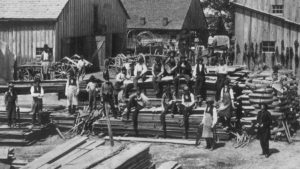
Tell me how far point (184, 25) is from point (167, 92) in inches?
1123

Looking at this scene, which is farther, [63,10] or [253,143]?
[63,10]

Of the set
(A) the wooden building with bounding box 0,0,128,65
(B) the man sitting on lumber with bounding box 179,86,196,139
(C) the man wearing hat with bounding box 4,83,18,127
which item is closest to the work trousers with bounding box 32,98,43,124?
(C) the man wearing hat with bounding box 4,83,18,127

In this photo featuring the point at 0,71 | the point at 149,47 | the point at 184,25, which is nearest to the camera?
the point at 0,71

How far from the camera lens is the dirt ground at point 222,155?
18.8 m

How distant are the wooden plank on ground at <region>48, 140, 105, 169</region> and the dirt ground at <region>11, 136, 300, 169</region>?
263 centimetres

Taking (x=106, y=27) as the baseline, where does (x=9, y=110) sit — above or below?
below

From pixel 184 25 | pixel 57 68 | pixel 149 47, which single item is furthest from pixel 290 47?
pixel 184 25

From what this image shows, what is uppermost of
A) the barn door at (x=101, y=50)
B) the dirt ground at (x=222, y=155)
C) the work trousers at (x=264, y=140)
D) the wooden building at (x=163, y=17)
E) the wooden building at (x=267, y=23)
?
the wooden building at (x=163, y=17)

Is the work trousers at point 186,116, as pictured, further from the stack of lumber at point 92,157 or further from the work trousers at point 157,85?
the stack of lumber at point 92,157

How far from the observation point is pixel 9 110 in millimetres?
23125

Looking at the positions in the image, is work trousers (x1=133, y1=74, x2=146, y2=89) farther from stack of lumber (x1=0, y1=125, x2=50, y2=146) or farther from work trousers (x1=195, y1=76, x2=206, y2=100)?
stack of lumber (x1=0, y1=125, x2=50, y2=146)

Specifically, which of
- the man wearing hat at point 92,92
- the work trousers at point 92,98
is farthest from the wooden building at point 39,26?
the work trousers at point 92,98

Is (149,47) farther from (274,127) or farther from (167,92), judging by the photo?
(274,127)

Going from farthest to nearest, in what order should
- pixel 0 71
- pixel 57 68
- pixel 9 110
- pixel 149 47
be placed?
pixel 149 47 → pixel 57 68 → pixel 0 71 → pixel 9 110
